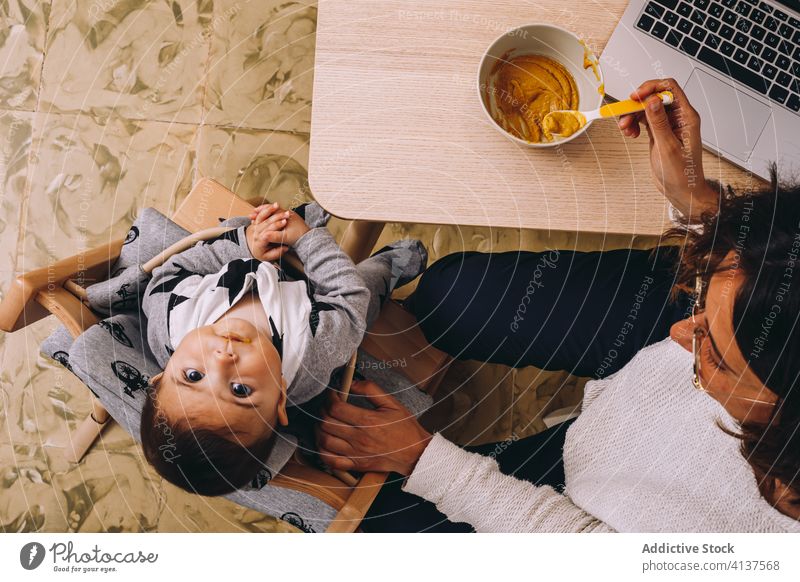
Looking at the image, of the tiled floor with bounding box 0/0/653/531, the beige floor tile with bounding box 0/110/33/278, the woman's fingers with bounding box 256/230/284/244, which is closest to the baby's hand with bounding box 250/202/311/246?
the woman's fingers with bounding box 256/230/284/244

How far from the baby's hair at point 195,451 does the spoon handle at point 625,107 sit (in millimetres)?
396

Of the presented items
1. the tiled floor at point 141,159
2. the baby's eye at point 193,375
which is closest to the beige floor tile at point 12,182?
the tiled floor at point 141,159

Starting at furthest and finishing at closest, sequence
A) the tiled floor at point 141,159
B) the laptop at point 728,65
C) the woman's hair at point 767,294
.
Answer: the tiled floor at point 141,159
the laptop at point 728,65
the woman's hair at point 767,294

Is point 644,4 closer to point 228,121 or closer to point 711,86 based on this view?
point 711,86

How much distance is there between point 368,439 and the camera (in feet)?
1.77

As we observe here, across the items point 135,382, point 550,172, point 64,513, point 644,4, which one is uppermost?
point 644,4

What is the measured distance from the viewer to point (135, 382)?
1.63ft

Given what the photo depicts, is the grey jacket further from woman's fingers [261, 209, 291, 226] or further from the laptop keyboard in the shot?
the laptop keyboard

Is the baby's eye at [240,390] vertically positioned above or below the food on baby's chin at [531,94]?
below

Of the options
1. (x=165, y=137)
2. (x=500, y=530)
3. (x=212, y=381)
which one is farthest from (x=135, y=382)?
(x=165, y=137)

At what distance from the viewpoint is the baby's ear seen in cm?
51

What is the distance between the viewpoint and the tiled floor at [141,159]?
0.78 meters

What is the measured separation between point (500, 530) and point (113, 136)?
2.50 feet

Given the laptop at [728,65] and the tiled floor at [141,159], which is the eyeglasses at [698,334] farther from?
the tiled floor at [141,159]
